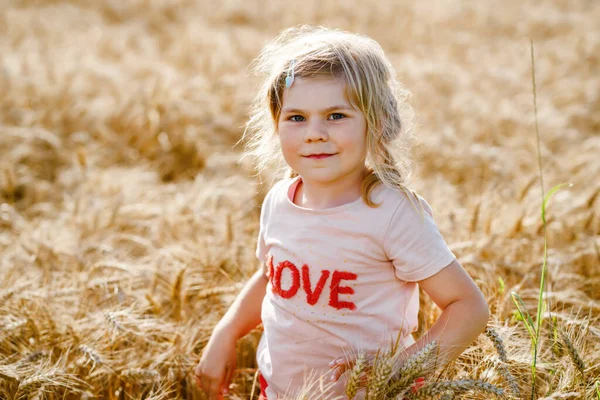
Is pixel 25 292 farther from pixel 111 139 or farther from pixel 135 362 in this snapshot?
pixel 111 139

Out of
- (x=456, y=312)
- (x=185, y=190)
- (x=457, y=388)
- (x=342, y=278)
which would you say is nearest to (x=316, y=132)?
(x=342, y=278)

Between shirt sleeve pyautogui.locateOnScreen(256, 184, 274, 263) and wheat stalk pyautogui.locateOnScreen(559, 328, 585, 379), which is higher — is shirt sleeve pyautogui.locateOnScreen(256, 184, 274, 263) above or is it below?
above

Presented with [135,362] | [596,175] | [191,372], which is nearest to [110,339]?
[135,362]

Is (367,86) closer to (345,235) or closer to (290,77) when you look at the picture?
(290,77)

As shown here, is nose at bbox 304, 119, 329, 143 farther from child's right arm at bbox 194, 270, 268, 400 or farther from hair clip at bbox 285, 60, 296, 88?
child's right arm at bbox 194, 270, 268, 400

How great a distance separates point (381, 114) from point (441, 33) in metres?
7.15

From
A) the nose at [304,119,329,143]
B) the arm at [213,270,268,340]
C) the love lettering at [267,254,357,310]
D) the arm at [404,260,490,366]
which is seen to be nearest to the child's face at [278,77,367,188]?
the nose at [304,119,329,143]

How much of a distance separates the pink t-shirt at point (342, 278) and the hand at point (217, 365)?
22cm

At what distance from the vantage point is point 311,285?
4.97ft

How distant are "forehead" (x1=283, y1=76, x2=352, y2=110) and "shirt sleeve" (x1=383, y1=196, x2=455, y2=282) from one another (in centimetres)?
31

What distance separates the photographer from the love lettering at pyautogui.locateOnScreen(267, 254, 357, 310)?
1.48 meters

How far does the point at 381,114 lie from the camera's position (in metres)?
1.47

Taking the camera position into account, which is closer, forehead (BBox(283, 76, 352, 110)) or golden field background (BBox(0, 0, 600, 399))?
forehead (BBox(283, 76, 352, 110))

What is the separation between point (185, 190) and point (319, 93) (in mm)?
2200
